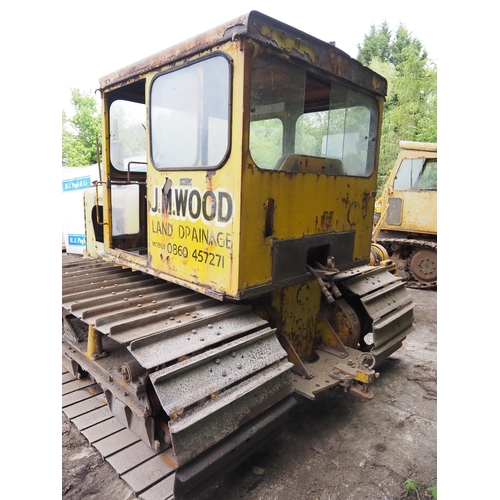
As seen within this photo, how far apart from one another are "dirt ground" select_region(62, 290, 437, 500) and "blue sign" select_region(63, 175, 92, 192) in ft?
24.8

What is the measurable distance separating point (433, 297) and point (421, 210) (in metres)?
1.85

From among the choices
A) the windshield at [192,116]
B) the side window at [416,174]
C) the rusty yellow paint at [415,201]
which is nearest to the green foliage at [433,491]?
the windshield at [192,116]

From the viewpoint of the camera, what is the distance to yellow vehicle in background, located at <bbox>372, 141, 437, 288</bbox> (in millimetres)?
8008

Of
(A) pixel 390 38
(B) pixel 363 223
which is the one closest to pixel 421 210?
(B) pixel 363 223

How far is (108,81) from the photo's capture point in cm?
324

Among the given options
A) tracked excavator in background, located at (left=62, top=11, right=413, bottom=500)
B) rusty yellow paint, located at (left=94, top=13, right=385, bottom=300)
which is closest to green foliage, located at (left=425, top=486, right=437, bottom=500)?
tracked excavator in background, located at (left=62, top=11, right=413, bottom=500)

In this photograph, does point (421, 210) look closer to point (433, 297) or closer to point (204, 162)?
point (433, 297)

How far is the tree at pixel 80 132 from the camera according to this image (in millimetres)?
16219

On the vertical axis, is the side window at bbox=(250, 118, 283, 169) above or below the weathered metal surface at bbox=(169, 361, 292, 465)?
above

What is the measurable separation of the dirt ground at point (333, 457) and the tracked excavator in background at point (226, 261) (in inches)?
7.2

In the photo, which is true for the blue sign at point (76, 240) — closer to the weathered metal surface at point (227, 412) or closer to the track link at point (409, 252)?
the track link at point (409, 252)

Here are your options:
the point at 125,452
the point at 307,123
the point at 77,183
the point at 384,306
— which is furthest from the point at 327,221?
the point at 77,183

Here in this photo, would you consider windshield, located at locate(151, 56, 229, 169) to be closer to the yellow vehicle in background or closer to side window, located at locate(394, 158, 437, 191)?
the yellow vehicle in background

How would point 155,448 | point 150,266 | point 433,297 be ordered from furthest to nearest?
point 433,297, point 150,266, point 155,448
